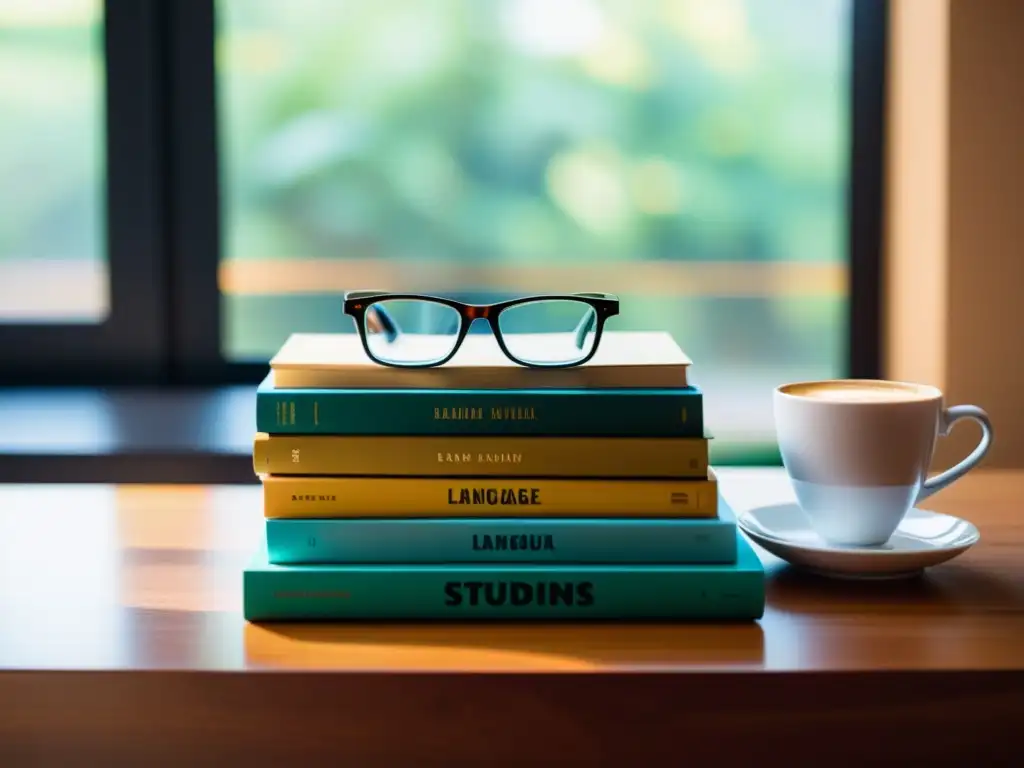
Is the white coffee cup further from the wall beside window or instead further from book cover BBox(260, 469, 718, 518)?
the wall beside window

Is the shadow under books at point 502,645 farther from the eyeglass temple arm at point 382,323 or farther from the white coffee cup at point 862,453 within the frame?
the eyeglass temple arm at point 382,323

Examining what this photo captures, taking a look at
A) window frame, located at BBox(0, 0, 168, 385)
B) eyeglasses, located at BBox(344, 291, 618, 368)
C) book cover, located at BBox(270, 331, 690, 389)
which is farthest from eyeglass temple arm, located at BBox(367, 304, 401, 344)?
window frame, located at BBox(0, 0, 168, 385)

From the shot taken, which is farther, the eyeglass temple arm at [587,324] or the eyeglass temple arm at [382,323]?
the eyeglass temple arm at [382,323]

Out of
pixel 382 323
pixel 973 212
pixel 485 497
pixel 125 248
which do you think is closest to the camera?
pixel 485 497

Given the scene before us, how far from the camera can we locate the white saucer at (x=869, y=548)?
80cm

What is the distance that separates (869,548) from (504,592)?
9.7 inches

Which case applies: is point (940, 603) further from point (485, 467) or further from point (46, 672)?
point (46, 672)

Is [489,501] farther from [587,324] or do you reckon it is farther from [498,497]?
[587,324]

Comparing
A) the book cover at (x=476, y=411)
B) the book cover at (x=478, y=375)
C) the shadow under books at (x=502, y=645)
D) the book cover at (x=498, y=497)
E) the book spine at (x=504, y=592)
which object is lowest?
the shadow under books at (x=502, y=645)

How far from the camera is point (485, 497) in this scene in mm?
744

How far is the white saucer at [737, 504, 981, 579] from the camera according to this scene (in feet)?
2.61

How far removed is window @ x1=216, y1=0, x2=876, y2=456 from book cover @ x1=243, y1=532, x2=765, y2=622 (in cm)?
143

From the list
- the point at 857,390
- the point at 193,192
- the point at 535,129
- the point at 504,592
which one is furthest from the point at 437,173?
the point at 504,592

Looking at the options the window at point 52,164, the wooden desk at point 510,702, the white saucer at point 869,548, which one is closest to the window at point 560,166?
the window at point 52,164
